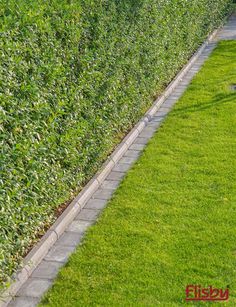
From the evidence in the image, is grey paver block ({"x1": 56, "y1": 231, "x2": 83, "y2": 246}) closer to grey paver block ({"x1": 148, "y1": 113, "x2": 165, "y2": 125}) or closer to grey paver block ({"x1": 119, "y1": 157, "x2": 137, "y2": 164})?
grey paver block ({"x1": 119, "y1": 157, "x2": 137, "y2": 164})

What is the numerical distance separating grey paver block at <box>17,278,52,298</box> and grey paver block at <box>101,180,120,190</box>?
2.01 m

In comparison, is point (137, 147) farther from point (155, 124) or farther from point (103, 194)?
point (103, 194)

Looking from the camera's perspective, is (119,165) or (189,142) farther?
(189,142)

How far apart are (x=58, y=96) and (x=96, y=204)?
56.6 inches

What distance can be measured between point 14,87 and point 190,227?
2339 millimetres

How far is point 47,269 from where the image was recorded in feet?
16.0

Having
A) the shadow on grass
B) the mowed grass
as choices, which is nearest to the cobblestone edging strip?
the mowed grass

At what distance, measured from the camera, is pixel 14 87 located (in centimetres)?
447

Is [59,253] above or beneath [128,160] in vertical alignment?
above

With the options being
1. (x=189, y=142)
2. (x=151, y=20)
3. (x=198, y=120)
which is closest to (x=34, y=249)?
(x=189, y=142)

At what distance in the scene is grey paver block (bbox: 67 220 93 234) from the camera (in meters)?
5.56

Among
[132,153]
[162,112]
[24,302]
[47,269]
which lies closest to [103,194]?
[132,153]

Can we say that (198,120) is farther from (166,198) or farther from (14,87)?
(14,87)

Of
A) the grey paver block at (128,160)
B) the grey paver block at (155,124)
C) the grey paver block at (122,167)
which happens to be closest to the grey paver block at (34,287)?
the grey paver block at (122,167)
